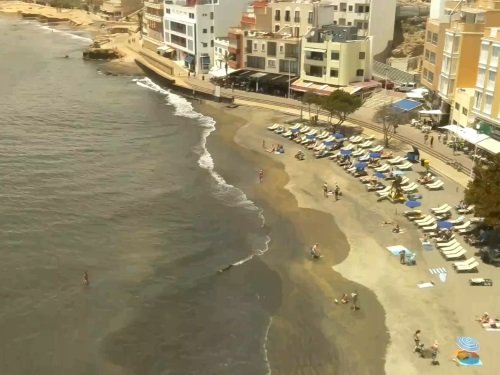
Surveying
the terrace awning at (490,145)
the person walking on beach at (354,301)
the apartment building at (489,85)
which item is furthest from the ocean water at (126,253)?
the apartment building at (489,85)

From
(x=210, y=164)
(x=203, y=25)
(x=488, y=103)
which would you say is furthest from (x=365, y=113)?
Answer: (x=203, y=25)

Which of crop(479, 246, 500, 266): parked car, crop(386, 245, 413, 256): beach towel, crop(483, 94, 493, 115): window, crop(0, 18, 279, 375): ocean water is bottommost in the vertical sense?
crop(0, 18, 279, 375): ocean water

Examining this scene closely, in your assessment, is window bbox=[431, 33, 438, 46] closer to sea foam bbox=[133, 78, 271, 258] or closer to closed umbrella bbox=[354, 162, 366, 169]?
closed umbrella bbox=[354, 162, 366, 169]

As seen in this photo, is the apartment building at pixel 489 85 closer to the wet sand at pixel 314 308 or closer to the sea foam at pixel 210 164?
the wet sand at pixel 314 308

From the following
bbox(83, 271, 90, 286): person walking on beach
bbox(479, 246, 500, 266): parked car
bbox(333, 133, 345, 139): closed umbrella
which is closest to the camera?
bbox(83, 271, 90, 286): person walking on beach

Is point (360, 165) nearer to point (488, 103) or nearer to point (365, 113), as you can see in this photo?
point (488, 103)

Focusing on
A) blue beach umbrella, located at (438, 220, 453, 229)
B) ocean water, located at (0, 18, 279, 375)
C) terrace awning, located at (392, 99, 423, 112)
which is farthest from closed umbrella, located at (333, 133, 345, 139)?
blue beach umbrella, located at (438, 220, 453, 229)
